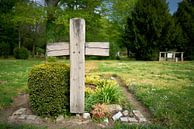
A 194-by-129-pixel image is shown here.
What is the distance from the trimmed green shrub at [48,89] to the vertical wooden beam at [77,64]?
9.1 inches

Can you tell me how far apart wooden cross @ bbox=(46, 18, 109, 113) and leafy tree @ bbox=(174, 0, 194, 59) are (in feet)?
79.7

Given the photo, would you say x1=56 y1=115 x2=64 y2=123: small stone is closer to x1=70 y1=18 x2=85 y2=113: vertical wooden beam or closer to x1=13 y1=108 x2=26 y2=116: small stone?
x1=70 y1=18 x2=85 y2=113: vertical wooden beam

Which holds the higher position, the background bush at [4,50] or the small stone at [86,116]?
the background bush at [4,50]

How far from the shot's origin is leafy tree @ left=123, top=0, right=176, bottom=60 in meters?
27.8

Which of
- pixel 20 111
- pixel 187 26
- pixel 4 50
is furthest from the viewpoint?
pixel 4 50

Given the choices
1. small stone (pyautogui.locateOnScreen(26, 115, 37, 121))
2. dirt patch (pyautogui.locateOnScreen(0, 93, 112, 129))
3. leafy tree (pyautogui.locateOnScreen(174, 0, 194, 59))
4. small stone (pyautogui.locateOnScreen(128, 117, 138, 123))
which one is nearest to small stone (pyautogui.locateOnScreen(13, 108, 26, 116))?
dirt patch (pyautogui.locateOnScreen(0, 93, 112, 129))

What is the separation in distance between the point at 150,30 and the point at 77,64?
855 inches

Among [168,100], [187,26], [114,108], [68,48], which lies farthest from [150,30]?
[68,48]

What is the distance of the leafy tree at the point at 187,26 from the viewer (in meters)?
30.2

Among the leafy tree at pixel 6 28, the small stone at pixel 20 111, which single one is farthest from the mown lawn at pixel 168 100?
the leafy tree at pixel 6 28

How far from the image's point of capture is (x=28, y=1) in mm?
27812

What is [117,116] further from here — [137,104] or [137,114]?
[137,104]

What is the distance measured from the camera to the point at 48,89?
23.1 ft

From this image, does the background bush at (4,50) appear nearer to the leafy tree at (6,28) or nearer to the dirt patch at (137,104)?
the leafy tree at (6,28)
